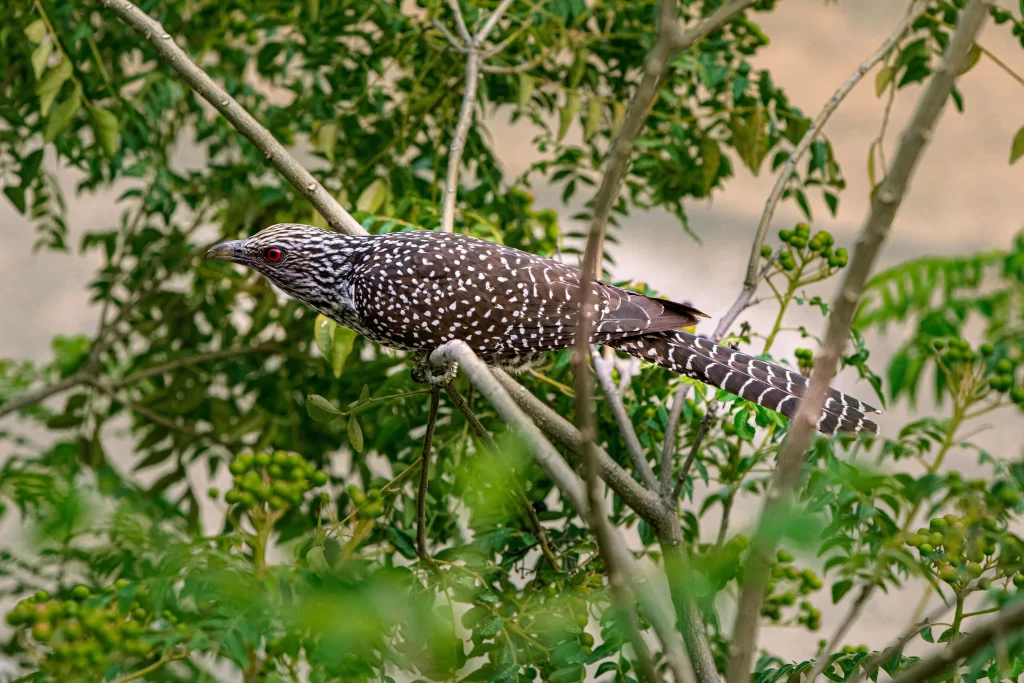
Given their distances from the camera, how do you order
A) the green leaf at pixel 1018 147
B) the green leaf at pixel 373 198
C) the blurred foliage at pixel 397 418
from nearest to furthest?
the blurred foliage at pixel 397 418, the green leaf at pixel 1018 147, the green leaf at pixel 373 198

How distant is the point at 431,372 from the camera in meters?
1.75

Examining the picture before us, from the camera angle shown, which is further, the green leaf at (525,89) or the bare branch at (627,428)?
the green leaf at (525,89)

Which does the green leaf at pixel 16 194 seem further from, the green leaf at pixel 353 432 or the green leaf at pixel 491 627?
the green leaf at pixel 491 627

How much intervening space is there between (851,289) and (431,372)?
101cm

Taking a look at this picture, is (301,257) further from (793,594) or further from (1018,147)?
(1018,147)

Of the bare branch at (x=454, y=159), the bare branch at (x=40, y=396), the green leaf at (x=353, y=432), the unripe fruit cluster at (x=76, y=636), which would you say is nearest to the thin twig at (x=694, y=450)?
the green leaf at (x=353, y=432)

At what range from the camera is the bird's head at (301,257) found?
196 centimetres

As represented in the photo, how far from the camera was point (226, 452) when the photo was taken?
2.90 meters

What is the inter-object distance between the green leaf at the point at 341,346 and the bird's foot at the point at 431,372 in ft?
0.45

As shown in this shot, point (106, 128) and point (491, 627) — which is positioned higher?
point (106, 128)

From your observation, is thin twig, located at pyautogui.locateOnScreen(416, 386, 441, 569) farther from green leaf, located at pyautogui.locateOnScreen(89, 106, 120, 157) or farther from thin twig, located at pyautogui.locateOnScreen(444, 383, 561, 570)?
green leaf, located at pyautogui.locateOnScreen(89, 106, 120, 157)

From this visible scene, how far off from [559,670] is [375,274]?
830 mm

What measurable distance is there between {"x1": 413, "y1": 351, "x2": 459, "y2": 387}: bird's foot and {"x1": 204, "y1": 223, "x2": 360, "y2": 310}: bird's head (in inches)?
8.9

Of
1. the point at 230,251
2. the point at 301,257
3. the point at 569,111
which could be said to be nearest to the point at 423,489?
the point at 301,257
